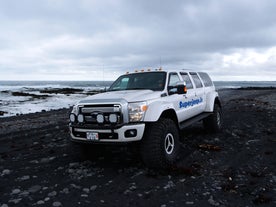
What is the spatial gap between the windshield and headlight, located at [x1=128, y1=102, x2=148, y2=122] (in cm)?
117

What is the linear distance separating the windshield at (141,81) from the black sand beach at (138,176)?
1.71m

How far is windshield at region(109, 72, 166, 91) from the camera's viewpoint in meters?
6.52

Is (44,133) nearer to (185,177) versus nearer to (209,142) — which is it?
(209,142)

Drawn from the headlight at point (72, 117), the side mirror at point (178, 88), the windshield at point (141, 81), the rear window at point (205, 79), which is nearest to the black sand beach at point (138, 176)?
the headlight at point (72, 117)

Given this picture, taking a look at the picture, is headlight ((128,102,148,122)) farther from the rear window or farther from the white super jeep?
the rear window

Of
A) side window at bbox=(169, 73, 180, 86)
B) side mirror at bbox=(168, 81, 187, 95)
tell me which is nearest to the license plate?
side mirror at bbox=(168, 81, 187, 95)

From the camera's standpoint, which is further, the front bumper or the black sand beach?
the front bumper

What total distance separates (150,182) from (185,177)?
72 cm

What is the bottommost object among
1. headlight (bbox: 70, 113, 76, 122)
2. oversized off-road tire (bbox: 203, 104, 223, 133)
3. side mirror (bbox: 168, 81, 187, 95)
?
oversized off-road tire (bbox: 203, 104, 223, 133)

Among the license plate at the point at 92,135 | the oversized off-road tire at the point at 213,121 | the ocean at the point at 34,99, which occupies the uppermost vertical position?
the license plate at the point at 92,135

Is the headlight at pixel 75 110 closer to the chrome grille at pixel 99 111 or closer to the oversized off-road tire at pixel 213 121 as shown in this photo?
the chrome grille at pixel 99 111

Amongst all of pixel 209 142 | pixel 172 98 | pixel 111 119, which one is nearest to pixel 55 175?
pixel 111 119

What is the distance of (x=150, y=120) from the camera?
531cm

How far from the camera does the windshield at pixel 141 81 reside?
652 centimetres
